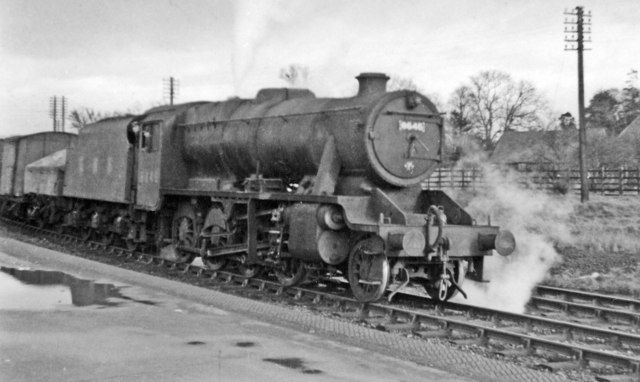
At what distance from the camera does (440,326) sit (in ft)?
28.6

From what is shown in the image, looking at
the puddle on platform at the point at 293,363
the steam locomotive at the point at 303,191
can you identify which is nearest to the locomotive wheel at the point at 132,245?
the steam locomotive at the point at 303,191

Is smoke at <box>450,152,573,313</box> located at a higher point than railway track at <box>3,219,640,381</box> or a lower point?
higher

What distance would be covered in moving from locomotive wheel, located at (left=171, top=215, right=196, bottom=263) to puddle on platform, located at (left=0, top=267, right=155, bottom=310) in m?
2.99

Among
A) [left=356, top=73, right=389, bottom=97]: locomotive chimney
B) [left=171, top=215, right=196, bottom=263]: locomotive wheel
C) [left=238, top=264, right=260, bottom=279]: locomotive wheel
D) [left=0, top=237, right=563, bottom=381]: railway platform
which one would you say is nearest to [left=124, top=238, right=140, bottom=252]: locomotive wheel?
[left=171, top=215, right=196, bottom=263]: locomotive wheel

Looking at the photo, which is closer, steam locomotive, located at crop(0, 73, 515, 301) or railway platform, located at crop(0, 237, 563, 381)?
railway platform, located at crop(0, 237, 563, 381)

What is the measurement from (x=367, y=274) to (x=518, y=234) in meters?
9.52

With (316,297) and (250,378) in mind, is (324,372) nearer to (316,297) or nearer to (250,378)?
(250,378)

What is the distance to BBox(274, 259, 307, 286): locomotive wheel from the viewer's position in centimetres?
1126

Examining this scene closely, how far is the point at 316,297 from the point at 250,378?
192 inches

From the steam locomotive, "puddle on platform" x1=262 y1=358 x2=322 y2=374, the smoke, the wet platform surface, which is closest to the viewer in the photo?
the wet platform surface

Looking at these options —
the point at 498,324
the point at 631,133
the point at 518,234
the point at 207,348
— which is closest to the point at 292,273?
the point at 498,324

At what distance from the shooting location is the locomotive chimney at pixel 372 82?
10656 millimetres

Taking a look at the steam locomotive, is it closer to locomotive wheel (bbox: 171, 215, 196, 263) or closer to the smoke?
locomotive wheel (bbox: 171, 215, 196, 263)

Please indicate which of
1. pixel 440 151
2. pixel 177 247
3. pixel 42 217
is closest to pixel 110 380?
pixel 440 151
